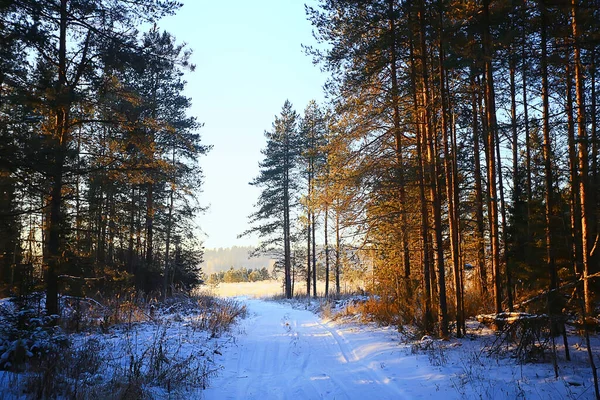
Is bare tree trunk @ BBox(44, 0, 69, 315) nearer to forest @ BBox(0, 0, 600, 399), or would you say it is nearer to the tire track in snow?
forest @ BBox(0, 0, 600, 399)

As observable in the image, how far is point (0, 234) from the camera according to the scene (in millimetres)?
8109

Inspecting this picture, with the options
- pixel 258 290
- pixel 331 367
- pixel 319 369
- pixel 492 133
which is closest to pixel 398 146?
pixel 492 133

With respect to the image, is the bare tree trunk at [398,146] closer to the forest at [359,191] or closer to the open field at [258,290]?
the forest at [359,191]

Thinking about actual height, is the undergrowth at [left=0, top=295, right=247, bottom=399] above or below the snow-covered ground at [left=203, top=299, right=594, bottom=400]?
above

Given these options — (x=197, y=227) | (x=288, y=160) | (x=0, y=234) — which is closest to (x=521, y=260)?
(x=0, y=234)

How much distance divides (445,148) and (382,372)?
18.3 feet

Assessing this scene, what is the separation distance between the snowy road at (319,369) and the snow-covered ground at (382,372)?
0.05 feet

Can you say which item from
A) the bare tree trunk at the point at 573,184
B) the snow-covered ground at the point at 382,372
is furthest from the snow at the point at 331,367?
the bare tree trunk at the point at 573,184

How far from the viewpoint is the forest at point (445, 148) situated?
8188mm

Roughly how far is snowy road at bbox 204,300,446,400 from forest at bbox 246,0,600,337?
76.7 inches

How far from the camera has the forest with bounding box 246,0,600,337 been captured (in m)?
8.19

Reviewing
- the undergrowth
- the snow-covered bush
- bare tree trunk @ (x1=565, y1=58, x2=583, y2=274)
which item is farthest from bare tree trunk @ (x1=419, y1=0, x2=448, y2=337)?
the snow-covered bush

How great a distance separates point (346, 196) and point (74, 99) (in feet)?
25.2

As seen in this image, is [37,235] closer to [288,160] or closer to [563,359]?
[563,359]
